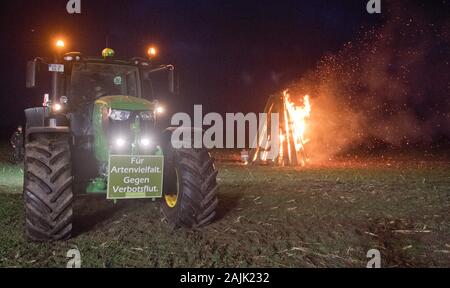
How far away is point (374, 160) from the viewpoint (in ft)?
61.7

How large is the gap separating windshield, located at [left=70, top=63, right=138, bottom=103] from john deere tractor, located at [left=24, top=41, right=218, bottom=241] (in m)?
0.02

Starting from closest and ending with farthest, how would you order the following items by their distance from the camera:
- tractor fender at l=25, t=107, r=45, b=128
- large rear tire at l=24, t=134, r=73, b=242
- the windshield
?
1. large rear tire at l=24, t=134, r=73, b=242
2. the windshield
3. tractor fender at l=25, t=107, r=45, b=128

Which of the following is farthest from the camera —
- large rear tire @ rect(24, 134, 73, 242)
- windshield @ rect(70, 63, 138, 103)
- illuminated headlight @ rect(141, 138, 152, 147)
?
windshield @ rect(70, 63, 138, 103)

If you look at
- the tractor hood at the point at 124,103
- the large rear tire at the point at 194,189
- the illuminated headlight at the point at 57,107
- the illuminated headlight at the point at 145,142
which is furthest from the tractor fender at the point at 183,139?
the illuminated headlight at the point at 57,107

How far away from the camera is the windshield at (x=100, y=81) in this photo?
8023 mm

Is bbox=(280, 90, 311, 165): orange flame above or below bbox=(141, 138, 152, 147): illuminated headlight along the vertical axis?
above

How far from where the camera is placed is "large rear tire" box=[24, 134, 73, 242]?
6.08 metres

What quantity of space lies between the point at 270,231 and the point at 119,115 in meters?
3.00

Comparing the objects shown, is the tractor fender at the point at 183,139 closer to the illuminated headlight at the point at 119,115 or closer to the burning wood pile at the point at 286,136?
the illuminated headlight at the point at 119,115

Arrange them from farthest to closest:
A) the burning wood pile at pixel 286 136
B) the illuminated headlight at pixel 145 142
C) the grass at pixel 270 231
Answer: the burning wood pile at pixel 286 136
the illuminated headlight at pixel 145 142
the grass at pixel 270 231

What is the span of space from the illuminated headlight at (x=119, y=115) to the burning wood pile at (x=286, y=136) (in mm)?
10766

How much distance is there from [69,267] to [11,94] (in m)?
45.0
